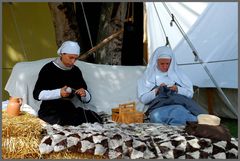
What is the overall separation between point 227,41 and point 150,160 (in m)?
3.06

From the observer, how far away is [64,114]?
3764 millimetres

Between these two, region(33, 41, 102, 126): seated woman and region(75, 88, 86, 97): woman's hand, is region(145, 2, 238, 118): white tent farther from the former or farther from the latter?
region(75, 88, 86, 97): woman's hand

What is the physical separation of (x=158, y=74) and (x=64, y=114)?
1100 millimetres

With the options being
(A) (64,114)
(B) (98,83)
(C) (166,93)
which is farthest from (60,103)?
(C) (166,93)

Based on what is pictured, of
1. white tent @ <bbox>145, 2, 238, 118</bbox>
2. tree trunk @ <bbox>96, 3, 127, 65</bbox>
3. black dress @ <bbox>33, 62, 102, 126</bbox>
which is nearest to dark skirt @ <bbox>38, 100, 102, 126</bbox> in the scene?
black dress @ <bbox>33, 62, 102, 126</bbox>

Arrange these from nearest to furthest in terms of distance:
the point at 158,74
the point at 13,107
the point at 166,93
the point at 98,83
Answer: the point at 13,107 → the point at 166,93 → the point at 158,74 → the point at 98,83

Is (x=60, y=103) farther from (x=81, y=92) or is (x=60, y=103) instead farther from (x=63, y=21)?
(x=63, y=21)

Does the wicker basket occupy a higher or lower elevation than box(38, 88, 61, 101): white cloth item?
lower

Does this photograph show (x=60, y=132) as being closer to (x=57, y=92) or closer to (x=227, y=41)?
(x=57, y=92)

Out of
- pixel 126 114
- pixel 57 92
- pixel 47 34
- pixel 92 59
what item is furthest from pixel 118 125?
pixel 47 34

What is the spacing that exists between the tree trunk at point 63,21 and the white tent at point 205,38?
103 centimetres

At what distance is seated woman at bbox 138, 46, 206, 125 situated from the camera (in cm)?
397

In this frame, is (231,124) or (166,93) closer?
(166,93)

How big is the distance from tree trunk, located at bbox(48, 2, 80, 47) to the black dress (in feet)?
4.44
